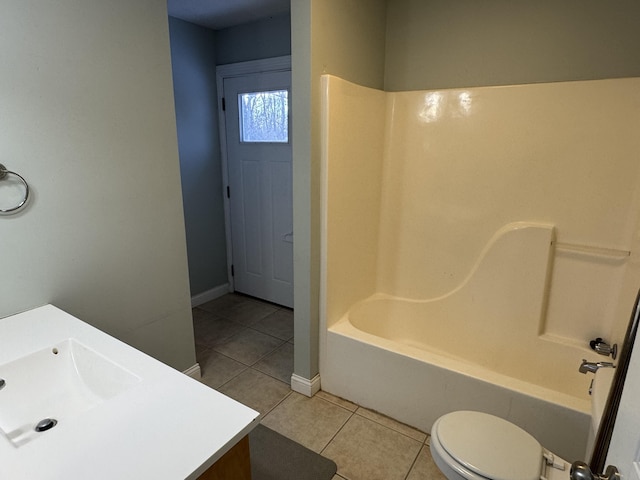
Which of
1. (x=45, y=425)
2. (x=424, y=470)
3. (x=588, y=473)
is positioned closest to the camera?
(x=588, y=473)

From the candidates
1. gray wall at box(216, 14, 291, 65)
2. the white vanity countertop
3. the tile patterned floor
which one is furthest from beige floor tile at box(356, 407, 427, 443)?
gray wall at box(216, 14, 291, 65)

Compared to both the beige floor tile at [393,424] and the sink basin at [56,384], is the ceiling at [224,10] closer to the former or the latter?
the sink basin at [56,384]

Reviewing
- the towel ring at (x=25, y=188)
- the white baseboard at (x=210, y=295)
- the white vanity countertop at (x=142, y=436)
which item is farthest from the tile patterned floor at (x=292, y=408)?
the towel ring at (x=25, y=188)

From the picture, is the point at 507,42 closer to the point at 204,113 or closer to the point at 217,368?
the point at 204,113

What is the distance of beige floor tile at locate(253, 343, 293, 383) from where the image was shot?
2.40m

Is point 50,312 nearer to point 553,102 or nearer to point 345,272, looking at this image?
point 345,272

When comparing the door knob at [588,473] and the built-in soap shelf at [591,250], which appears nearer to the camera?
the door knob at [588,473]

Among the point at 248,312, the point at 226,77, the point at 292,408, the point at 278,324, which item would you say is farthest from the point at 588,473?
the point at 226,77

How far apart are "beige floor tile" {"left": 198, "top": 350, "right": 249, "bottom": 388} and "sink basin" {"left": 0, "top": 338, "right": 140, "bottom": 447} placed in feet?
3.89

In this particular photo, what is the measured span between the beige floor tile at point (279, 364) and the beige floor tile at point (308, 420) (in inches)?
8.2

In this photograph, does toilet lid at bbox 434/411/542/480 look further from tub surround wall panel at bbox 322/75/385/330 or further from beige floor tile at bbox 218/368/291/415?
beige floor tile at bbox 218/368/291/415

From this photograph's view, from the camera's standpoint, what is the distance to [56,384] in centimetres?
118

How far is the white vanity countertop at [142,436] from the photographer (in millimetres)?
768

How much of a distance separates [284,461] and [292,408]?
36 cm
